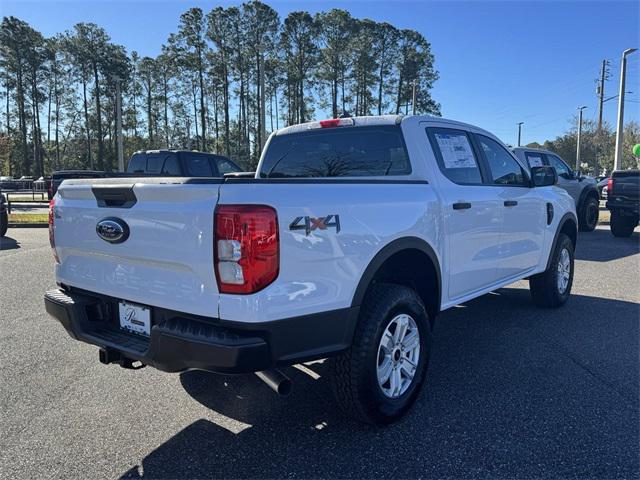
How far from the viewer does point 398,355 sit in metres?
3.15

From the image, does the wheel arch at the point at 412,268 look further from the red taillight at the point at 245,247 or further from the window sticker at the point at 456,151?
the window sticker at the point at 456,151

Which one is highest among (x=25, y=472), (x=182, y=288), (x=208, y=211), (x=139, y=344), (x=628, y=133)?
(x=628, y=133)

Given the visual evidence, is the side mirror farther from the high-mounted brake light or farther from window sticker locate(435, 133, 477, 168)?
the high-mounted brake light

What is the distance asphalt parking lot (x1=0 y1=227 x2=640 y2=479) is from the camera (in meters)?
2.63

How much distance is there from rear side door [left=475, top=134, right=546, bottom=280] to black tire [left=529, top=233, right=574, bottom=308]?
0.44 metres

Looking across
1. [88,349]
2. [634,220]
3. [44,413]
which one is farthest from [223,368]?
[634,220]

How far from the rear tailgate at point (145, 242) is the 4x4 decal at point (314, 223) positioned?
40 centimetres

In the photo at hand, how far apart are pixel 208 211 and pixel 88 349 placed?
2.85 meters

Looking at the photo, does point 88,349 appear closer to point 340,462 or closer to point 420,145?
point 340,462

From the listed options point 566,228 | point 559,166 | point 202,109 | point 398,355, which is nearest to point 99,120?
point 202,109

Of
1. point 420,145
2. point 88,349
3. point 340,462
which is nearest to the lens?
point 340,462

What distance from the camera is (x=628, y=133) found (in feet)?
188

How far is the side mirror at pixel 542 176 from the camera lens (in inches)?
194

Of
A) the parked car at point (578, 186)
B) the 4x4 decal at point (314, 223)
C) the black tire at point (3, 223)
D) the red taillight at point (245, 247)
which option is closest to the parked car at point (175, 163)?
the black tire at point (3, 223)
